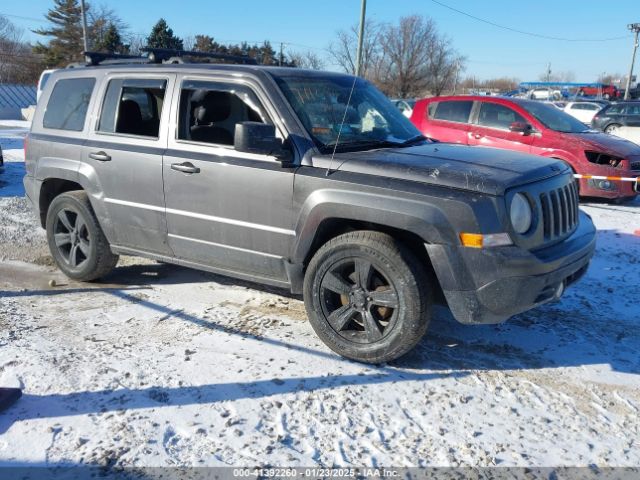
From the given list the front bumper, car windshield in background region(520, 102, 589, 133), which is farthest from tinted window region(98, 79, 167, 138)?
car windshield in background region(520, 102, 589, 133)

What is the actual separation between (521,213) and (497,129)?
6.91 meters

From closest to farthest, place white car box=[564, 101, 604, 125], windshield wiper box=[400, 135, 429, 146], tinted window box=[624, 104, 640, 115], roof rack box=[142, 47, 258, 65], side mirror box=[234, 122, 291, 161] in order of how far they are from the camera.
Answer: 1. side mirror box=[234, 122, 291, 161]
2. windshield wiper box=[400, 135, 429, 146]
3. roof rack box=[142, 47, 258, 65]
4. tinted window box=[624, 104, 640, 115]
5. white car box=[564, 101, 604, 125]

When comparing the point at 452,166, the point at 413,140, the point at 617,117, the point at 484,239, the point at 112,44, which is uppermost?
the point at 112,44

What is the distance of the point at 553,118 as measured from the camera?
9.87m

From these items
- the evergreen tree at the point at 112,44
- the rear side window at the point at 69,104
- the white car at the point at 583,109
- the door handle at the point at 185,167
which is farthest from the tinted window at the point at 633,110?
the evergreen tree at the point at 112,44

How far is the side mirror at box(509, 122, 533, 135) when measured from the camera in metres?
9.30

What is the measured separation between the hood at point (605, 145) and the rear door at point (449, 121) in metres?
1.82

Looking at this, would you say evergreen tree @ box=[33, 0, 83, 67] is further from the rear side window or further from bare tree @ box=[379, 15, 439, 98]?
the rear side window

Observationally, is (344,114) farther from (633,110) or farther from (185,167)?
(633,110)

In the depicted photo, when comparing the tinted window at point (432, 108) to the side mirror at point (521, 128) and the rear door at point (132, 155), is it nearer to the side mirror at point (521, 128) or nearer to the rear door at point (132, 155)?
the side mirror at point (521, 128)

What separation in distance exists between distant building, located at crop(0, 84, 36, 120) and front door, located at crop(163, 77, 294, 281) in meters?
34.6

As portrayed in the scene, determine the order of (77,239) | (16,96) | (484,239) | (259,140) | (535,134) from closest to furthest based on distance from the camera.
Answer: (484,239)
(259,140)
(77,239)
(535,134)
(16,96)

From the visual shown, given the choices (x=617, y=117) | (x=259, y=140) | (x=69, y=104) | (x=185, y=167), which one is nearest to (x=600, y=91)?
(x=617, y=117)

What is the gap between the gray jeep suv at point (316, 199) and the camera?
11.2 ft
